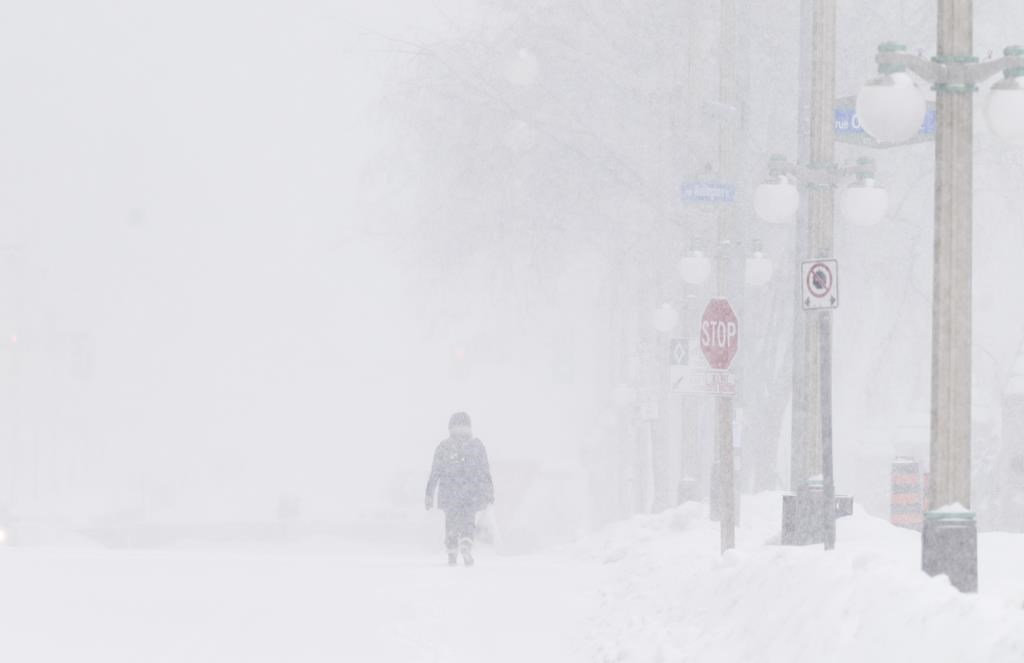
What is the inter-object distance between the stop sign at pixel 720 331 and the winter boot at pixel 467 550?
13.9 ft

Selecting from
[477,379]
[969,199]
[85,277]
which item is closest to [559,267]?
[969,199]

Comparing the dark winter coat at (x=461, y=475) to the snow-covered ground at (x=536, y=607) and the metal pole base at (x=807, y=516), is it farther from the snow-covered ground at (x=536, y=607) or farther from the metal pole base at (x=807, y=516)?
the metal pole base at (x=807, y=516)

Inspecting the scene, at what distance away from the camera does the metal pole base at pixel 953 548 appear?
10594mm

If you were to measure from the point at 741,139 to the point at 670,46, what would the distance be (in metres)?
2.11

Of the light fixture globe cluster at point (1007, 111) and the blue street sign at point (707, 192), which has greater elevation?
the blue street sign at point (707, 192)

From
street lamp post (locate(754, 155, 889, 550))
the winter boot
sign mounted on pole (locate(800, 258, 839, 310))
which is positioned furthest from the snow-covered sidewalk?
sign mounted on pole (locate(800, 258, 839, 310))

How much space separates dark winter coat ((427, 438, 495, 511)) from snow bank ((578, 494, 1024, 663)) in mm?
3465

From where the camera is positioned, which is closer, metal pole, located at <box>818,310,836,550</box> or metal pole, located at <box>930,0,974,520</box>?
metal pole, located at <box>930,0,974,520</box>

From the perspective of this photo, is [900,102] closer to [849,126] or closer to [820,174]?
[849,126]

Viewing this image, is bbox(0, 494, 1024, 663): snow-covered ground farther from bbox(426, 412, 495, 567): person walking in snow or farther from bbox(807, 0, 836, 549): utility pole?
bbox(807, 0, 836, 549): utility pole

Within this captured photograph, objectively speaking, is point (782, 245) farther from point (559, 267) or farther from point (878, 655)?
point (878, 655)

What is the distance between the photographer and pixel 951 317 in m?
10.8

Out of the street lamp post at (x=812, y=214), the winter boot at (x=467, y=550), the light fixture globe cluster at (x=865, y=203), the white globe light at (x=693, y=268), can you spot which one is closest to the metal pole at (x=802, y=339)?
the street lamp post at (x=812, y=214)

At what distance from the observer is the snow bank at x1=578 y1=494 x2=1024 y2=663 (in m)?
8.70
